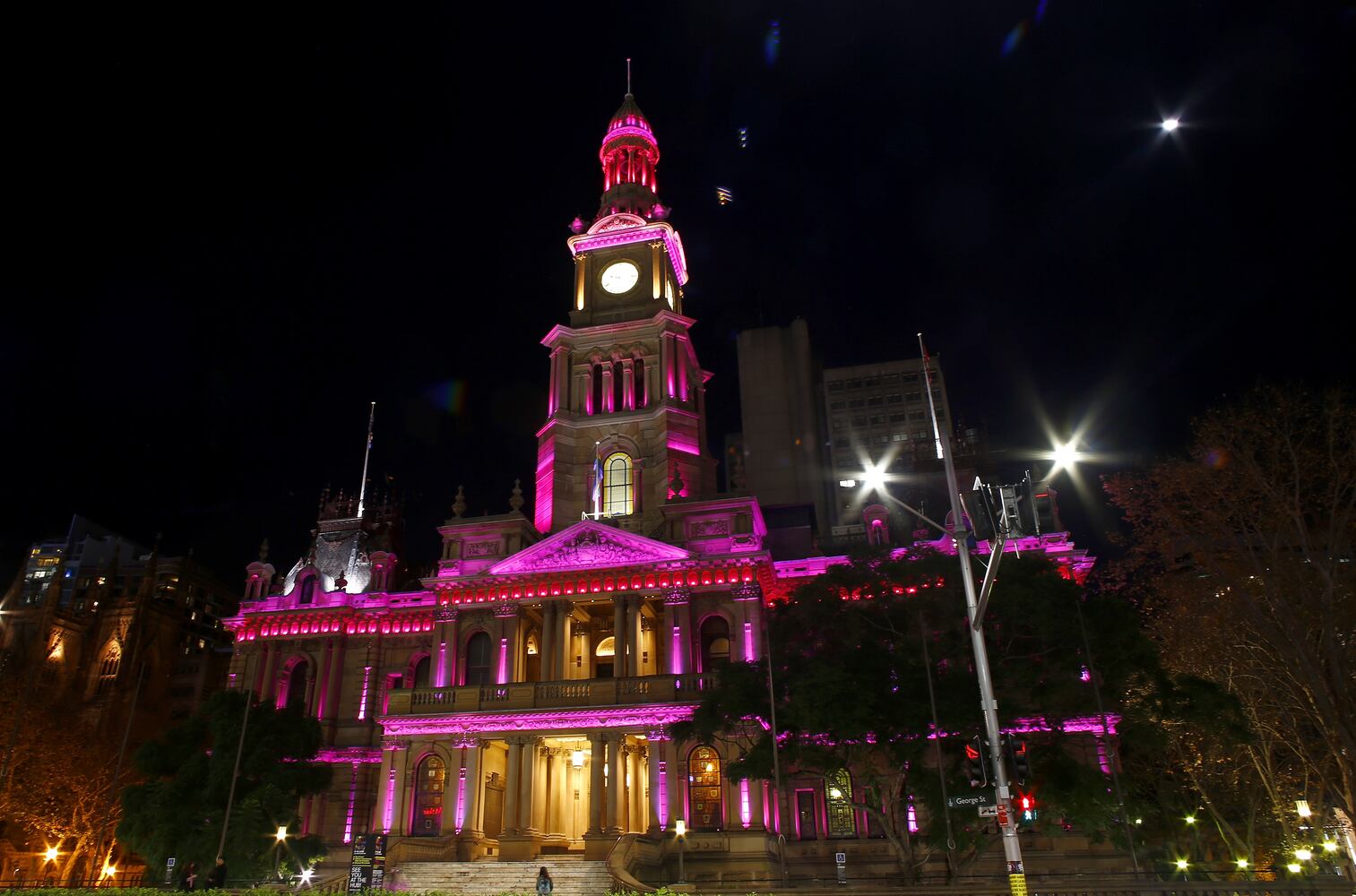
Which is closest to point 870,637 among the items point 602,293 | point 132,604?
point 602,293

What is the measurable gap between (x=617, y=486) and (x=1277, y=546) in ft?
113

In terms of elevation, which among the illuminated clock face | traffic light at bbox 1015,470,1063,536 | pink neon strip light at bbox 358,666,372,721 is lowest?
pink neon strip light at bbox 358,666,372,721

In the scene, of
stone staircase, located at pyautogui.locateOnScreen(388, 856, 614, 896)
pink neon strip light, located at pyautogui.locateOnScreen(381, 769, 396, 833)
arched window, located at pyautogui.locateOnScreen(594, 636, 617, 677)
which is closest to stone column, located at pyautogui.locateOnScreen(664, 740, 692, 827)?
stone staircase, located at pyautogui.locateOnScreen(388, 856, 614, 896)

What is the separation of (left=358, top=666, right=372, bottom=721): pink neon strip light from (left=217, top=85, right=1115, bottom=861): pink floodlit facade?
11 centimetres

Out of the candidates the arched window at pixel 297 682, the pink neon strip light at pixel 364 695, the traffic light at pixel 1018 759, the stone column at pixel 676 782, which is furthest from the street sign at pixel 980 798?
the arched window at pixel 297 682

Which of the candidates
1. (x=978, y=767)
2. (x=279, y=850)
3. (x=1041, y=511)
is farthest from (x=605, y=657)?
(x=978, y=767)

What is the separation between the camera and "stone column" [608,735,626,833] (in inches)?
1586

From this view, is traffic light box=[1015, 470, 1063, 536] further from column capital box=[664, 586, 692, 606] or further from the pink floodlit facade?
column capital box=[664, 586, 692, 606]

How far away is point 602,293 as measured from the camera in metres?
60.6

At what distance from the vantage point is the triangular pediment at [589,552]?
152ft

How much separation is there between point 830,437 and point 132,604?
6626cm

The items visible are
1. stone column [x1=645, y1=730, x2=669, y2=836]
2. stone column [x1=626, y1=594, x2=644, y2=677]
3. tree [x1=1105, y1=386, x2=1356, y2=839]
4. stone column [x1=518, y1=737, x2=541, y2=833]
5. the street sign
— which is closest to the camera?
the street sign

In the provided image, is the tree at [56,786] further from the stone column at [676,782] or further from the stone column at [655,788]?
the stone column at [676,782]

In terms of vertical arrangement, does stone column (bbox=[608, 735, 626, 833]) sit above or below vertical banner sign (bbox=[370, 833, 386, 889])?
above
